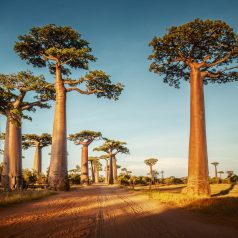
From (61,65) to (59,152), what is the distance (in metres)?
7.60

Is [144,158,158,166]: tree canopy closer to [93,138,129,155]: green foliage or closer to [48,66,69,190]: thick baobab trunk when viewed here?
[93,138,129,155]: green foliage

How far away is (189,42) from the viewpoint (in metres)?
13.8

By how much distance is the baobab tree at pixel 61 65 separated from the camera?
58.0ft

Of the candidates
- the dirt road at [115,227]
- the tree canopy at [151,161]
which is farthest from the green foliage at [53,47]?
the tree canopy at [151,161]

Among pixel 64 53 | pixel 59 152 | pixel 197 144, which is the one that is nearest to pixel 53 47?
pixel 64 53

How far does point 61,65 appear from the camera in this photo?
20469mm

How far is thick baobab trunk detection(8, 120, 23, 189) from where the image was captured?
63.8 feet

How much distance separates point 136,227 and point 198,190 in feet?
25.8

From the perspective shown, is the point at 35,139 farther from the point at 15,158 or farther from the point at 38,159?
the point at 15,158

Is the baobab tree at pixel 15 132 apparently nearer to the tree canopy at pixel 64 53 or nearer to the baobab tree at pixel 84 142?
the tree canopy at pixel 64 53

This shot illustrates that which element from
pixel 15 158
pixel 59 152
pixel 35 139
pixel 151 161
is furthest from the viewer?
pixel 151 161

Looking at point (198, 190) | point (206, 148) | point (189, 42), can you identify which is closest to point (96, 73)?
point (189, 42)

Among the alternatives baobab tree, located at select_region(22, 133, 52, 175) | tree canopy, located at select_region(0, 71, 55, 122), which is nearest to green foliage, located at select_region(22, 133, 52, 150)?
baobab tree, located at select_region(22, 133, 52, 175)

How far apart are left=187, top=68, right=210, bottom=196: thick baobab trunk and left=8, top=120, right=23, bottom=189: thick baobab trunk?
13826mm
